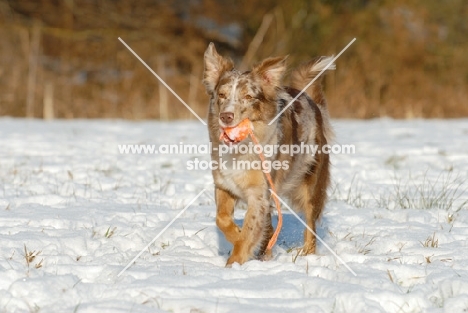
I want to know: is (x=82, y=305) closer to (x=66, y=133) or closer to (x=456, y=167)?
(x=456, y=167)

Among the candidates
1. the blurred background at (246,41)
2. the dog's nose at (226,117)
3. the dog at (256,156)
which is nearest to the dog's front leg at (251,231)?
the dog at (256,156)

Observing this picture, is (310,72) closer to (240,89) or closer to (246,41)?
(240,89)

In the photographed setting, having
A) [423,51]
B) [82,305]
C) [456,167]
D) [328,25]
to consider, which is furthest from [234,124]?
[423,51]

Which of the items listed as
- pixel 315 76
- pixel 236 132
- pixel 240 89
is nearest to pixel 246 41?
pixel 315 76

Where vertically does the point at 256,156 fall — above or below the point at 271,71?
below

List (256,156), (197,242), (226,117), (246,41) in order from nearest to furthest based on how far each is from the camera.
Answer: (226,117), (256,156), (197,242), (246,41)

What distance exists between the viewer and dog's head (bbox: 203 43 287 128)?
4668 mm

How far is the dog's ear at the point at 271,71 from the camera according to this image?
4.96 meters

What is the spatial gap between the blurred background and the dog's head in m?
12.5

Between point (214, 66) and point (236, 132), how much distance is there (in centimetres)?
65

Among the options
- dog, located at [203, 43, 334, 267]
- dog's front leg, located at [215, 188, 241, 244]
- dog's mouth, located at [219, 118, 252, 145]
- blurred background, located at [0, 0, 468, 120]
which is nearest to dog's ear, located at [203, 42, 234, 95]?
dog, located at [203, 43, 334, 267]

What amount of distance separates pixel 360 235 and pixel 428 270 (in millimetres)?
1071

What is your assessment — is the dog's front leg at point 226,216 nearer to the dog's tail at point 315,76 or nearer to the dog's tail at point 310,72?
the dog's tail at point 315,76

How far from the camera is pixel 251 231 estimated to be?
181 inches
